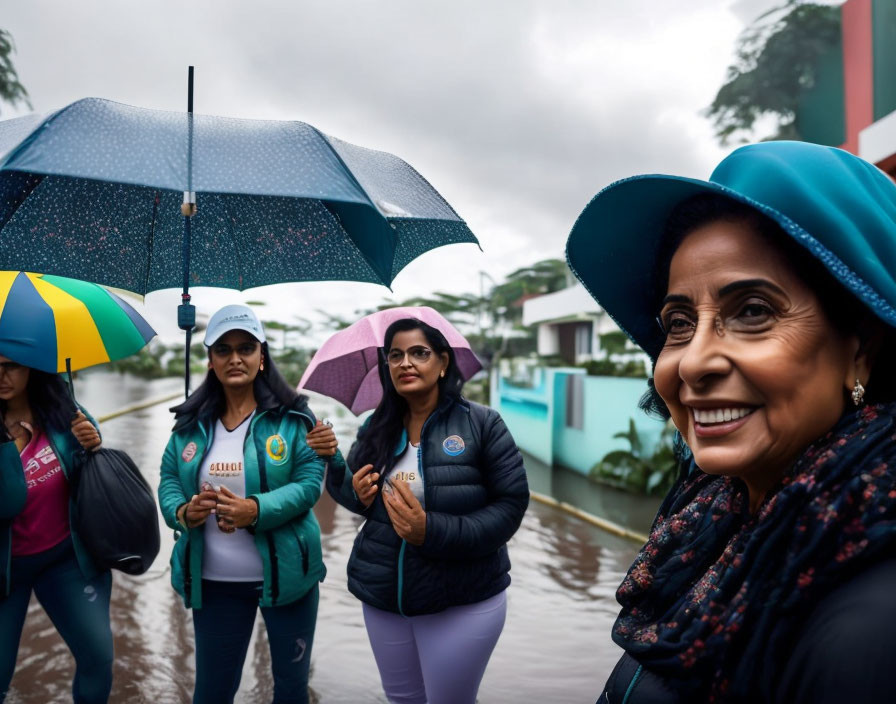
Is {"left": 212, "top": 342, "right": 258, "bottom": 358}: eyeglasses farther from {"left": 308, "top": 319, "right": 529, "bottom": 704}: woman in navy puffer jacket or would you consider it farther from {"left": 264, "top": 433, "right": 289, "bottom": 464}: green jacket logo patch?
{"left": 308, "top": 319, "right": 529, "bottom": 704}: woman in navy puffer jacket

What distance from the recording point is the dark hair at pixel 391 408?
2.71m

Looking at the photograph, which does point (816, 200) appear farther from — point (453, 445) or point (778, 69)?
point (778, 69)

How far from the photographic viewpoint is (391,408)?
2.79 m

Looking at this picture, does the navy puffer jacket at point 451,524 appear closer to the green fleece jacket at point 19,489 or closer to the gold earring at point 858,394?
the green fleece jacket at point 19,489

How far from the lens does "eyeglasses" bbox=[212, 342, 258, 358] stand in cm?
279

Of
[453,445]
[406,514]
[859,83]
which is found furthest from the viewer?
[859,83]

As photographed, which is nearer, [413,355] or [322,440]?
[322,440]

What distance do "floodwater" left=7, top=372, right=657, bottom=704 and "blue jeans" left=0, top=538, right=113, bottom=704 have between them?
0.97 metres

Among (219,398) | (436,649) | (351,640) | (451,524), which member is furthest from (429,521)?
(351,640)

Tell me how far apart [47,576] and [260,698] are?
1.39 meters

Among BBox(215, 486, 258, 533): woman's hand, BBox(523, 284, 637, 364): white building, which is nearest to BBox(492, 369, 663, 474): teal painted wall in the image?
BBox(215, 486, 258, 533): woman's hand

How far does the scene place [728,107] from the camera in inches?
594

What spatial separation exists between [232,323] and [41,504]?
3.38ft

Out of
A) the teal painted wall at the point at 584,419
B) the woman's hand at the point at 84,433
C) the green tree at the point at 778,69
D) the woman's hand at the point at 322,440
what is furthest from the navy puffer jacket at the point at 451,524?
the green tree at the point at 778,69
